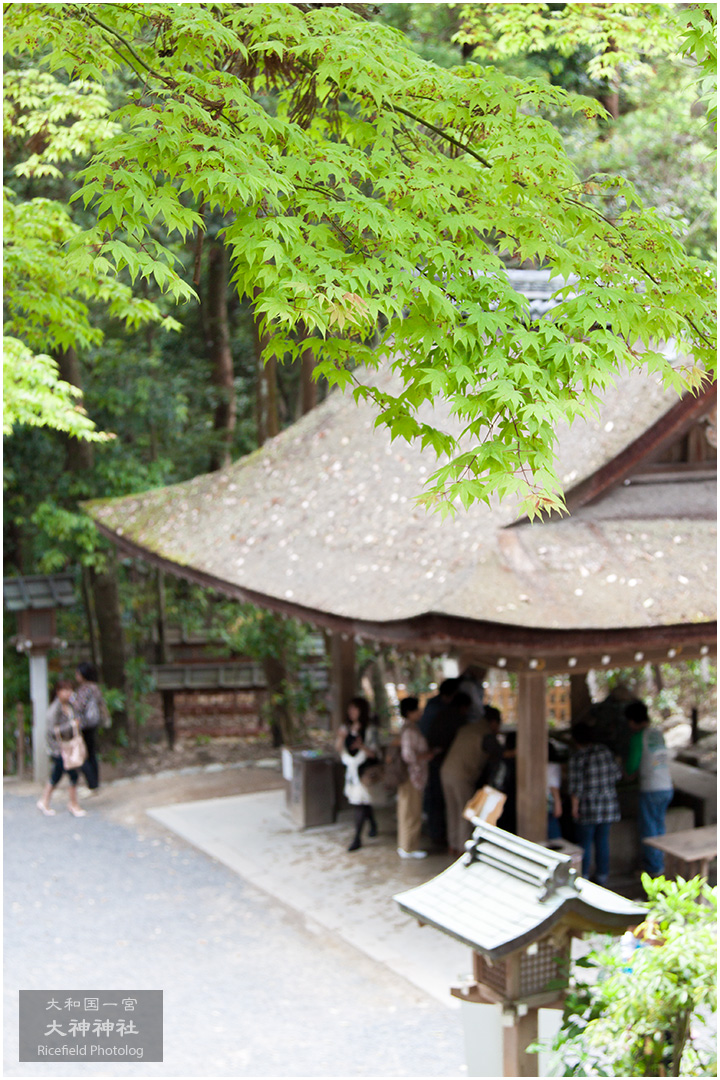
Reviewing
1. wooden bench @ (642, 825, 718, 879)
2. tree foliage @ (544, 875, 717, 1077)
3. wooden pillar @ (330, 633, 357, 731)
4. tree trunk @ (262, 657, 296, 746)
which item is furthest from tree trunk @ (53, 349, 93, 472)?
tree foliage @ (544, 875, 717, 1077)

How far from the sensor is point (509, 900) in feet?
15.9

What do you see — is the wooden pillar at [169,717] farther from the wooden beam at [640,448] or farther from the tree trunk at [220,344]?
the wooden beam at [640,448]

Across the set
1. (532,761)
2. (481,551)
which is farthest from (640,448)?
(532,761)

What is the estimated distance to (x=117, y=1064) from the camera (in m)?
6.57

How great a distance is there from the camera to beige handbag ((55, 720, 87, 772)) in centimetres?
1127

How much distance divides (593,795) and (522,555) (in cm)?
247

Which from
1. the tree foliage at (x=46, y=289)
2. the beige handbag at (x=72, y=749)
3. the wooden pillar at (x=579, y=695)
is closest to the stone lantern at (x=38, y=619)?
the beige handbag at (x=72, y=749)

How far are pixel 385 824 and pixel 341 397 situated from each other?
4926 millimetres

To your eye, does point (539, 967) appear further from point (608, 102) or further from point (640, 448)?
point (608, 102)

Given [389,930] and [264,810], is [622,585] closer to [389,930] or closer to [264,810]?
[389,930]

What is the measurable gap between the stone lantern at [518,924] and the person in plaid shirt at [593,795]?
406 centimetres

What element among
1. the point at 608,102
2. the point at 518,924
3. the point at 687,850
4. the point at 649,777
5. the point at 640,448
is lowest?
the point at 687,850

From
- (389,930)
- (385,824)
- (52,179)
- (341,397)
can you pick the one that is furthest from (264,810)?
(52,179)

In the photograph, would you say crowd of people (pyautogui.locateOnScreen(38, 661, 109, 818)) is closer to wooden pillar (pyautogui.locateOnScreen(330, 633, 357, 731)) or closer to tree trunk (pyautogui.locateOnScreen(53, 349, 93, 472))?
wooden pillar (pyautogui.locateOnScreen(330, 633, 357, 731))
